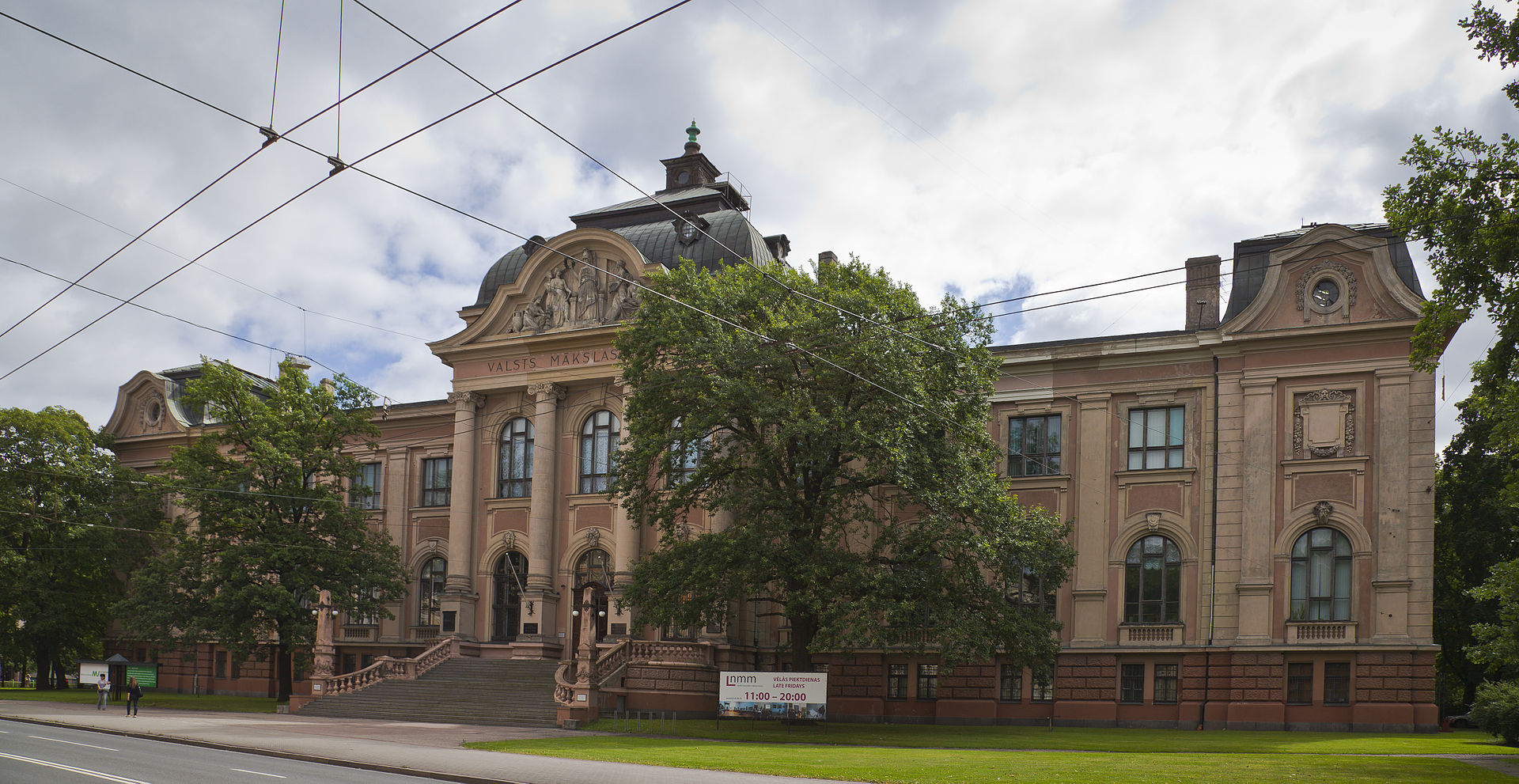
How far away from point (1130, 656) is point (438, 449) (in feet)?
89.3

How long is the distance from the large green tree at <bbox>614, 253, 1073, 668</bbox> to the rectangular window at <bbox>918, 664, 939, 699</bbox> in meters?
6.76

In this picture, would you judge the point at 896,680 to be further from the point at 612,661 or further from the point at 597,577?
the point at 597,577

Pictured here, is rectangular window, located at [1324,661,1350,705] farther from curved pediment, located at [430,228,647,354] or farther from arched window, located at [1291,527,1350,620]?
curved pediment, located at [430,228,647,354]

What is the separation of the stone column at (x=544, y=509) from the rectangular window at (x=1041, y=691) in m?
16.1

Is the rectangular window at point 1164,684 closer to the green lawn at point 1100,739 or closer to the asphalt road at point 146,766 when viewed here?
the green lawn at point 1100,739

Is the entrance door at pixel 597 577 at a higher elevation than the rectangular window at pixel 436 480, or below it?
below

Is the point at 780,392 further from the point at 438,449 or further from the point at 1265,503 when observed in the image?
the point at 438,449

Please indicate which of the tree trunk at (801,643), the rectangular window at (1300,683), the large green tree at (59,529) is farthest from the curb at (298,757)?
the rectangular window at (1300,683)

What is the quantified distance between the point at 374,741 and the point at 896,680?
1865 centimetres

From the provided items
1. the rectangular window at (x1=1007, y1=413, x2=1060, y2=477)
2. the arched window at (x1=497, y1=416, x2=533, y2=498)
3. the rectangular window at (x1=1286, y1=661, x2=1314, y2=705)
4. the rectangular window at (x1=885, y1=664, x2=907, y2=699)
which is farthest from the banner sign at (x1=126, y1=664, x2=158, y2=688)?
the rectangular window at (x1=1286, y1=661, x2=1314, y2=705)

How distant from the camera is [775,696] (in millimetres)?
28531

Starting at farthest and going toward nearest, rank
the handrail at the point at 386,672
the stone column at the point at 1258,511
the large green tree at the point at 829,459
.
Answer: the handrail at the point at 386,672, the stone column at the point at 1258,511, the large green tree at the point at 829,459

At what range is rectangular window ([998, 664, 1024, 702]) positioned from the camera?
37.5 metres

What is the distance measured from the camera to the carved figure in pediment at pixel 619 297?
41406 mm
